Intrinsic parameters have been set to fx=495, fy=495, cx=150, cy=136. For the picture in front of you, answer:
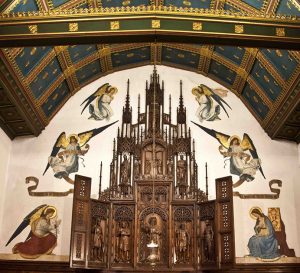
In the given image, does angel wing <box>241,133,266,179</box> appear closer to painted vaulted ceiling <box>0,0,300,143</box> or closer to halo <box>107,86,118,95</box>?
painted vaulted ceiling <box>0,0,300,143</box>

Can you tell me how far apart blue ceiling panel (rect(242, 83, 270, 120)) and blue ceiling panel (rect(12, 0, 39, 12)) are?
22.5 ft

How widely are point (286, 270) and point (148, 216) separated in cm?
409

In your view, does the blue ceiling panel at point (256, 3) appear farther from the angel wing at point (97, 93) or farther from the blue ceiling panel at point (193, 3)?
the angel wing at point (97, 93)

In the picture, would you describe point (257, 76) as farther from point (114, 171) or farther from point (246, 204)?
point (114, 171)

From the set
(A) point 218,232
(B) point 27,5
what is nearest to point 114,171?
(A) point 218,232

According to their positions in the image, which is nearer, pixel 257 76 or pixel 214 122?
pixel 257 76

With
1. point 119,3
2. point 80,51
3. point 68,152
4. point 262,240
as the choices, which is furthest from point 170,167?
point 119,3

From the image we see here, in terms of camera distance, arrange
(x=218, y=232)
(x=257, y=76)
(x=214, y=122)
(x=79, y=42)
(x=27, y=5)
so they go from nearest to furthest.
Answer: (x=79, y=42)
(x=27, y=5)
(x=218, y=232)
(x=257, y=76)
(x=214, y=122)

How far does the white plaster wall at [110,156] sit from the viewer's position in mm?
14344

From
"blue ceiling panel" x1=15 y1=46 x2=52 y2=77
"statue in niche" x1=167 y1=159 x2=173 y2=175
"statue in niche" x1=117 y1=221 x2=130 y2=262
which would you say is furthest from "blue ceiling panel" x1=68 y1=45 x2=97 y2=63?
"statue in niche" x1=117 y1=221 x2=130 y2=262

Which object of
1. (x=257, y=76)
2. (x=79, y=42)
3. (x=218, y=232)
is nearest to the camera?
(x=79, y=42)

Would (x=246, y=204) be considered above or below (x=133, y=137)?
below

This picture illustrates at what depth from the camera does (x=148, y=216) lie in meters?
14.0

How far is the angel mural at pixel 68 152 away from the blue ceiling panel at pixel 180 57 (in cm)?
296
